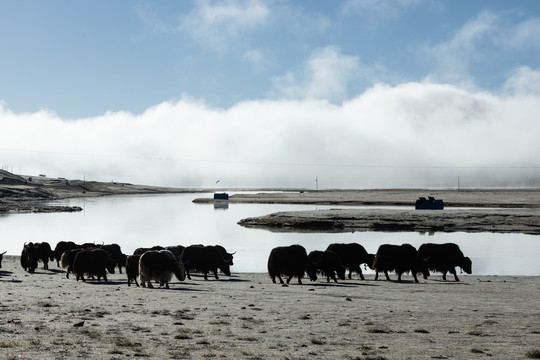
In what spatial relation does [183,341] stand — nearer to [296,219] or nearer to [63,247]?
[63,247]

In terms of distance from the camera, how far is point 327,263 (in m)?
21.6

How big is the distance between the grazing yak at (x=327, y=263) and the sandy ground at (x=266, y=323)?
3.56 m

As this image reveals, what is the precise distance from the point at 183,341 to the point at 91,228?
4778cm

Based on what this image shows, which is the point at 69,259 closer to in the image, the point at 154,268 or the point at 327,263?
the point at 154,268

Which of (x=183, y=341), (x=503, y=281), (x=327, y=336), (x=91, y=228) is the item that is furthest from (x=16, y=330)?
(x=91, y=228)

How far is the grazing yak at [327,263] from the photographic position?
21.6 meters

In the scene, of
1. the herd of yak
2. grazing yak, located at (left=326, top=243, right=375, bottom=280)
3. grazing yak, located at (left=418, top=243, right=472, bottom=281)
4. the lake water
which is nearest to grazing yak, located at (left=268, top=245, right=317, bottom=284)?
the herd of yak

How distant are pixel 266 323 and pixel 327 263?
408 inches

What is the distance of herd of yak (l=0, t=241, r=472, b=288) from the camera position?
1916 centimetres

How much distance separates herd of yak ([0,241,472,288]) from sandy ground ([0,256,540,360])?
1.44 m

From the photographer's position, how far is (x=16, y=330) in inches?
398

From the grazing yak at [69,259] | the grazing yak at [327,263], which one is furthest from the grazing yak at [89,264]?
the grazing yak at [327,263]

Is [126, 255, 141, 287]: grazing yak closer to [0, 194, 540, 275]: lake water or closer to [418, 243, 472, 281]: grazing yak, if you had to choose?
[0, 194, 540, 275]: lake water

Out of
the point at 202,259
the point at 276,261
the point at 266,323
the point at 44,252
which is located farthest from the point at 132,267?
the point at 266,323
